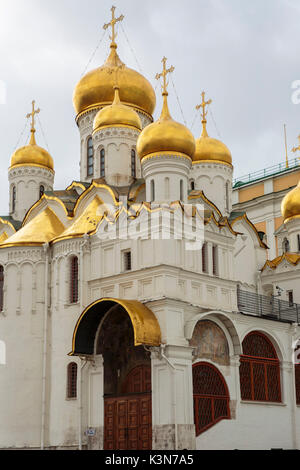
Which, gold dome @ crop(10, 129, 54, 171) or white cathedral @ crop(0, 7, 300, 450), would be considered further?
gold dome @ crop(10, 129, 54, 171)

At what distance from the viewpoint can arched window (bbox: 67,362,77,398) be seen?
20406mm

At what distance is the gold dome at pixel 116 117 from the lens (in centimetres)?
2470

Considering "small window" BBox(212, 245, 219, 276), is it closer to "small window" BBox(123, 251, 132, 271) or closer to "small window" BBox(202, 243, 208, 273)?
"small window" BBox(202, 243, 208, 273)

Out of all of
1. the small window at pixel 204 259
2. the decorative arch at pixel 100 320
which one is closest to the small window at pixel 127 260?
the decorative arch at pixel 100 320

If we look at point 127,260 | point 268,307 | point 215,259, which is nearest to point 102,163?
point 127,260

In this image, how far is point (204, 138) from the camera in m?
27.7

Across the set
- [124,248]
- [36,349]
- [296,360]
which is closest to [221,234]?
[124,248]

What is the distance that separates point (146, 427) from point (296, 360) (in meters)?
5.96

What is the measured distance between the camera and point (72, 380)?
20578 millimetres

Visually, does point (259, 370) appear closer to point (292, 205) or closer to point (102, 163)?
point (292, 205)

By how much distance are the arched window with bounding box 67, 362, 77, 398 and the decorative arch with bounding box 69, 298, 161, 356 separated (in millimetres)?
937

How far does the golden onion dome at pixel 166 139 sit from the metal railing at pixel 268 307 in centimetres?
484

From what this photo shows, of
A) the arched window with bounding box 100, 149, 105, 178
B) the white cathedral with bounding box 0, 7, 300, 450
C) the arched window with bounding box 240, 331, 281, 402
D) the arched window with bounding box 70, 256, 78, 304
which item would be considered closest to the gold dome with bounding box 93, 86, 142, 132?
the arched window with bounding box 100, 149, 105, 178

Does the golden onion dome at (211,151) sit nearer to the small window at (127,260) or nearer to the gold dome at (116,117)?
the gold dome at (116,117)
